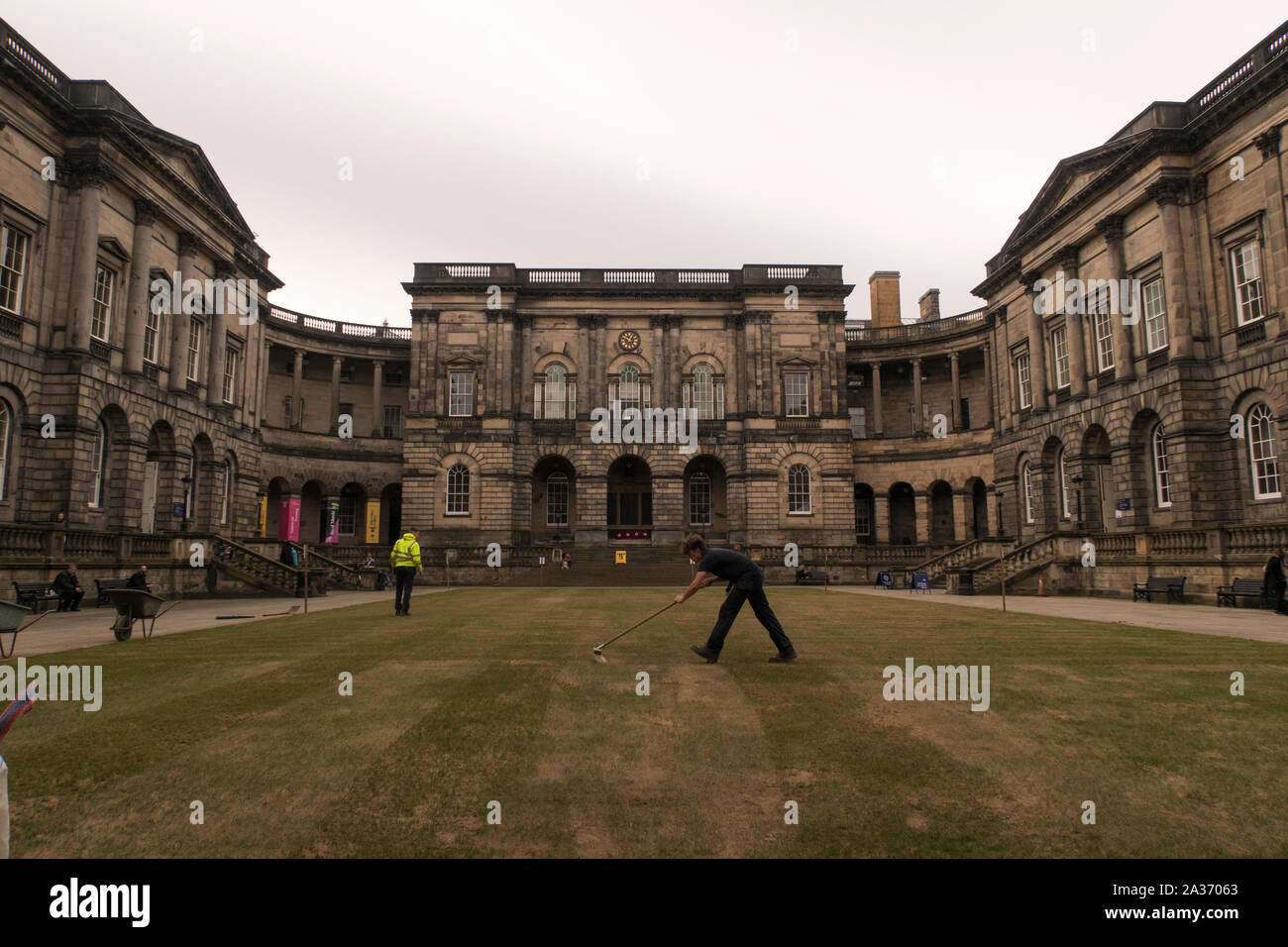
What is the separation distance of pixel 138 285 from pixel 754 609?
28.2 meters

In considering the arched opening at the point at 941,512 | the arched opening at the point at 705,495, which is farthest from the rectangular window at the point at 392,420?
the arched opening at the point at 941,512

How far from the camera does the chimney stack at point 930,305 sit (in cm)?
5112

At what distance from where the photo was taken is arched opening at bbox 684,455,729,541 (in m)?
45.1

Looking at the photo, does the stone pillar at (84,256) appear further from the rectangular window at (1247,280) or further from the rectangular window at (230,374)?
the rectangular window at (1247,280)

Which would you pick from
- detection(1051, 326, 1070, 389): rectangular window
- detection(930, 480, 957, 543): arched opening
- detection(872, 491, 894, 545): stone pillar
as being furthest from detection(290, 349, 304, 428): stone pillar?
detection(1051, 326, 1070, 389): rectangular window

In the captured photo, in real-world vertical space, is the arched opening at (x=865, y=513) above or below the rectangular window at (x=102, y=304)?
below

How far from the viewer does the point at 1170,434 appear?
2623 centimetres

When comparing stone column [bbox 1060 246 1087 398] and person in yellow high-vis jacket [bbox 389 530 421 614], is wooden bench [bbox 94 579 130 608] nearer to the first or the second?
person in yellow high-vis jacket [bbox 389 530 421 614]

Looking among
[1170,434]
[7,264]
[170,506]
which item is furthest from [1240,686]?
[170,506]

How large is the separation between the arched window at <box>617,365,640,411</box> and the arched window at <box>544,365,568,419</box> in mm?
3336

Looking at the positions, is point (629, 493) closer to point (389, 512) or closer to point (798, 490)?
point (798, 490)

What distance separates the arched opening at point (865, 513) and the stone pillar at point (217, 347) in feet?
116

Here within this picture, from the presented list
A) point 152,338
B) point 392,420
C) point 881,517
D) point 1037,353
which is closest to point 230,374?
point 152,338
